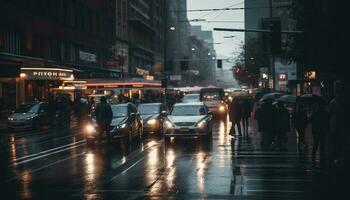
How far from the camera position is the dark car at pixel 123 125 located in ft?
76.5

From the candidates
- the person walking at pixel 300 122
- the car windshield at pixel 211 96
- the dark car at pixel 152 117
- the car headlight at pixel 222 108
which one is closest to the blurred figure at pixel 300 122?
the person walking at pixel 300 122

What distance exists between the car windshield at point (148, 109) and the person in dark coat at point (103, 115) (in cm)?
712

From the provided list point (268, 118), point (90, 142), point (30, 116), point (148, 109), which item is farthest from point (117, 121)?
point (30, 116)

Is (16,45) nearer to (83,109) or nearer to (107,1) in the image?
(83,109)

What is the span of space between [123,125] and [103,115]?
1588 mm

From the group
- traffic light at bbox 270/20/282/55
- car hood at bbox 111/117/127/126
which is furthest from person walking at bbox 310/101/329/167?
traffic light at bbox 270/20/282/55

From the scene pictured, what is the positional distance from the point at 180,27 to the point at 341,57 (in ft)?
495

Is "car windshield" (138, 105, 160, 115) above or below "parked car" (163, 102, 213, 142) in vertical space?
above

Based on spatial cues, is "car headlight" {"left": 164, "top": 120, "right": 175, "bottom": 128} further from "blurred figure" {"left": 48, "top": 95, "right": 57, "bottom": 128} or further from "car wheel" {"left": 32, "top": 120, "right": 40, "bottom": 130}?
"blurred figure" {"left": 48, "top": 95, "right": 57, "bottom": 128}

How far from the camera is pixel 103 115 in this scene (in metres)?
22.1

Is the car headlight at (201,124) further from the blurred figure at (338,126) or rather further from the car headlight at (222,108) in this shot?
the car headlight at (222,108)

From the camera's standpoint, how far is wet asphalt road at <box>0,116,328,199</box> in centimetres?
1198

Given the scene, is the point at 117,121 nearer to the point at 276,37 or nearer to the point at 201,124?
the point at 201,124

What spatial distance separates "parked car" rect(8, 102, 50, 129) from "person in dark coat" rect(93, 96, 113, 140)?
46.2ft
